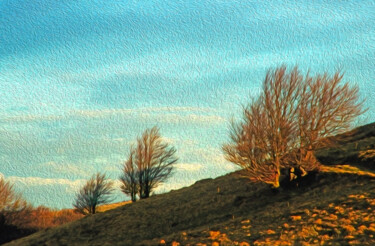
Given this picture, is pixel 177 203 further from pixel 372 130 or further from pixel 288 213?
pixel 372 130

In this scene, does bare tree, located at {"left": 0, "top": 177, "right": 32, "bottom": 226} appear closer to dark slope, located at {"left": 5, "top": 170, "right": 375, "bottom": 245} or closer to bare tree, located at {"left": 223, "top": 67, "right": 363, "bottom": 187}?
dark slope, located at {"left": 5, "top": 170, "right": 375, "bottom": 245}

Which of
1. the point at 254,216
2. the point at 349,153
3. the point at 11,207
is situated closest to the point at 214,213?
the point at 254,216

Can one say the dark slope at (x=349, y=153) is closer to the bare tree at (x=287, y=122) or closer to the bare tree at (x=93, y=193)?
the bare tree at (x=287, y=122)

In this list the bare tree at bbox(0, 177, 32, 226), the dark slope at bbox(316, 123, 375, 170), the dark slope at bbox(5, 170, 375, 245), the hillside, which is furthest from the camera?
the bare tree at bbox(0, 177, 32, 226)

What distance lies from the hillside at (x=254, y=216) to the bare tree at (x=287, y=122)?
3.02 meters

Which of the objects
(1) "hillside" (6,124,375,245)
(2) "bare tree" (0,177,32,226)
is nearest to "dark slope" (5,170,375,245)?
(1) "hillside" (6,124,375,245)

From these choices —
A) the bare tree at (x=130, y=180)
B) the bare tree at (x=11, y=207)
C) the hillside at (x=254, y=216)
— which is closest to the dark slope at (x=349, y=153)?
the hillside at (x=254, y=216)

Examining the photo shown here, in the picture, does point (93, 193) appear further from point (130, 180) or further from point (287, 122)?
point (287, 122)

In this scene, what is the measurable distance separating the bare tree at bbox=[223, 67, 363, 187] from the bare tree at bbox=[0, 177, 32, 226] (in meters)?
34.2

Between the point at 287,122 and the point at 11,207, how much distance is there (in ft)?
128

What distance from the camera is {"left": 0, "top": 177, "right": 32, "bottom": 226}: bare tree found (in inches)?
2087

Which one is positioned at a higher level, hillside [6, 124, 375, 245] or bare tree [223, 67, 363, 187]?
bare tree [223, 67, 363, 187]

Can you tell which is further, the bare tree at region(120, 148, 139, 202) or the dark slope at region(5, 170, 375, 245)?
the bare tree at region(120, 148, 139, 202)

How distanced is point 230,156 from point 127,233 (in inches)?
403
